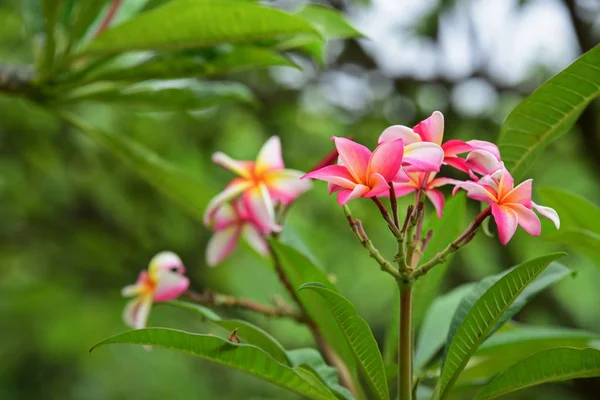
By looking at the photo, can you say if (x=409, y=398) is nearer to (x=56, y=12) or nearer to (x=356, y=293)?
(x=56, y=12)

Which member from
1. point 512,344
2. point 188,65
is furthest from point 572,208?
point 188,65

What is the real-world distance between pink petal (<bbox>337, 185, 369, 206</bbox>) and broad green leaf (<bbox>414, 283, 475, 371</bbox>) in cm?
30

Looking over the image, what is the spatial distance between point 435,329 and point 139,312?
0.35 m

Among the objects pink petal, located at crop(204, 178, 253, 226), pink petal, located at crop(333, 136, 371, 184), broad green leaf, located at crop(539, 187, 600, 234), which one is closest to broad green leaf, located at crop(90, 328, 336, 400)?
pink petal, located at crop(333, 136, 371, 184)

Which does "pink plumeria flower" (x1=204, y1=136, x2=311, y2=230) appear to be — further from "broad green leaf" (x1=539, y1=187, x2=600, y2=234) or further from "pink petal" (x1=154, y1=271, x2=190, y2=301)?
"broad green leaf" (x1=539, y1=187, x2=600, y2=234)

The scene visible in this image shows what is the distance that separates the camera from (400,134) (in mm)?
565

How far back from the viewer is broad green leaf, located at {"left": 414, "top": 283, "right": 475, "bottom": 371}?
0.83 m

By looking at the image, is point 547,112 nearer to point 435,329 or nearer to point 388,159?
point 388,159

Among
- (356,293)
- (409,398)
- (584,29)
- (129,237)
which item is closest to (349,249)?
(356,293)

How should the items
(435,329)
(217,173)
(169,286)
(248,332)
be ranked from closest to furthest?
(248,332)
(169,286)
(435,329)
(217,173)

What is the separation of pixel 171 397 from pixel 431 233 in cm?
289

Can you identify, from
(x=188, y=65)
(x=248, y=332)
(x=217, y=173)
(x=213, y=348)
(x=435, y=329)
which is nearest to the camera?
(x=213, y=348)

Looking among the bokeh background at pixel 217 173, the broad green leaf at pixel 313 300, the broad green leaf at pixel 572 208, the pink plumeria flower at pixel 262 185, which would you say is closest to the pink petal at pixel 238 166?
the pink plumeria flower at pixel 262 185

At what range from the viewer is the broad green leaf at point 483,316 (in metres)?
0.54
